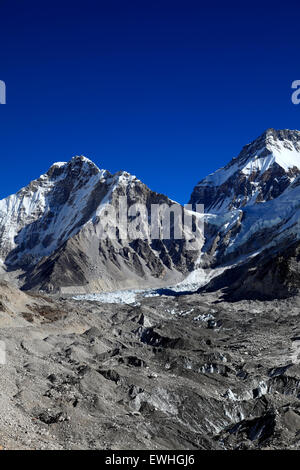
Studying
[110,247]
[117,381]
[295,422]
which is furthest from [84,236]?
[295,422]

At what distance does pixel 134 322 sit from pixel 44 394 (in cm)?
5153

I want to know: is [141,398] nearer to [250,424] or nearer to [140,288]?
[250,424]

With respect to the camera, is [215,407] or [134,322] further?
[134,322]

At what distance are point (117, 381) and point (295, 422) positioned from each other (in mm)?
15976

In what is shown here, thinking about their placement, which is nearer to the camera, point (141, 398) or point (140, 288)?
point (141, 398)

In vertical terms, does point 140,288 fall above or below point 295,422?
above

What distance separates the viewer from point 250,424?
35.5 meters

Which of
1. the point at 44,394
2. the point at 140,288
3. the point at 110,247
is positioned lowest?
the point at 44,394

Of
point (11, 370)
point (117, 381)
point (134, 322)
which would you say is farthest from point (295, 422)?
point (134, 322)

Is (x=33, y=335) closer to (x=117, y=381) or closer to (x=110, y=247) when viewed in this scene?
(x=117, y=381)
